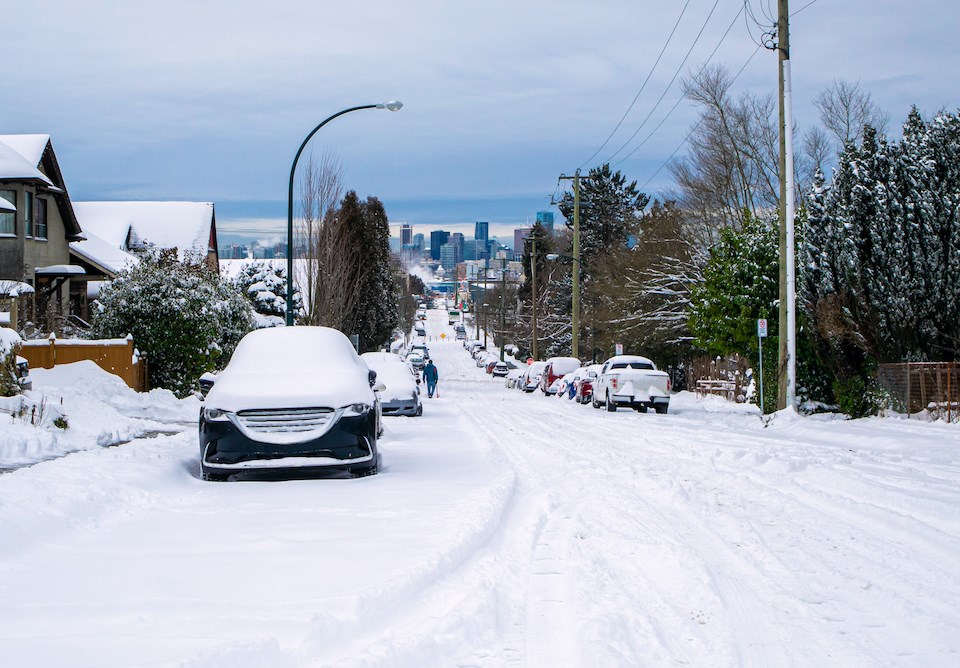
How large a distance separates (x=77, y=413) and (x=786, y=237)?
49.8 feet

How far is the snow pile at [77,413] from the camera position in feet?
43.3

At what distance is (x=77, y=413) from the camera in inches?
664

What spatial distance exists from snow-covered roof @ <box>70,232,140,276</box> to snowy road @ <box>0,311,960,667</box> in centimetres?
2953

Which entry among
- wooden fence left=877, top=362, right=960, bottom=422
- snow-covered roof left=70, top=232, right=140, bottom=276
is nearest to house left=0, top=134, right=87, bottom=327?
snow-covered roof left=70, top=232, right=140, bottom=276

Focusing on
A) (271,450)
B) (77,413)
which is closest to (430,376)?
(77,413)

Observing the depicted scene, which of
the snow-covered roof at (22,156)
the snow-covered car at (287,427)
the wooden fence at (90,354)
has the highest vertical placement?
the snow-covered roof at (22,156)

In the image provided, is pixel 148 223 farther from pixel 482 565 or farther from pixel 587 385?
pixel 482 565

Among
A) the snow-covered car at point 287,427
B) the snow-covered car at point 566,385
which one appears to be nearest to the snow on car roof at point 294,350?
the snow-covered car at point 287,427

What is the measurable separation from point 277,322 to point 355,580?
36359 mm

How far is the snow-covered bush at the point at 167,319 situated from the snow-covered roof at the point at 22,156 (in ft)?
29.9

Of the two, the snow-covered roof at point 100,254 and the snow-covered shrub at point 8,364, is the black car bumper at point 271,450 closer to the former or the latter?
the snow-covered shrub at point 8,364

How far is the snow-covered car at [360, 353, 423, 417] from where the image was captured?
2608cm

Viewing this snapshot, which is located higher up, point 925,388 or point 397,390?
point 925,388

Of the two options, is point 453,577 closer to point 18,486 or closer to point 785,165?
point 18,486
